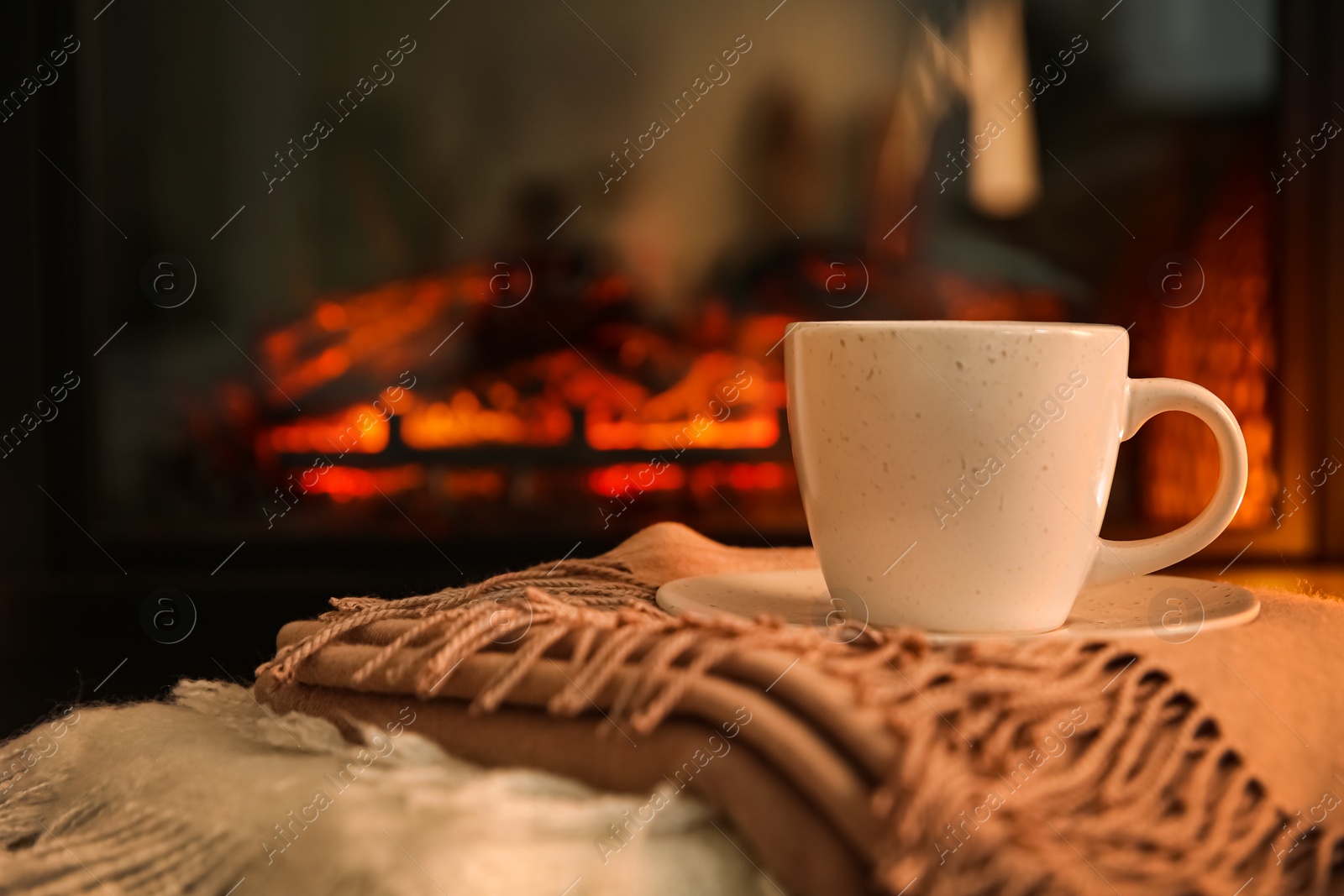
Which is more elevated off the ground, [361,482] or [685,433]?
[361,482]

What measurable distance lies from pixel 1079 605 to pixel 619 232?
1.05m

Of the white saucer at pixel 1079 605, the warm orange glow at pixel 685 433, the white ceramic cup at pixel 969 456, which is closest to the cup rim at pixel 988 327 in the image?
the white ceramic cup at pixel 969 456

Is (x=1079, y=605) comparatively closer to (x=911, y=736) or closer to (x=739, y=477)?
(x=911, y=736)

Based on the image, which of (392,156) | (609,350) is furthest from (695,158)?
(392,156)

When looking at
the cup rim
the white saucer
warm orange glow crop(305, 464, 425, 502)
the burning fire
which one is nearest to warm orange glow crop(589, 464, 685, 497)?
the burning fire

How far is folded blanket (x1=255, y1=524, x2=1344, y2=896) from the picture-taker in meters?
0.25

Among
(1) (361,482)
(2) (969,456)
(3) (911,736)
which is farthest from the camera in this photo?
(1) (361,482)

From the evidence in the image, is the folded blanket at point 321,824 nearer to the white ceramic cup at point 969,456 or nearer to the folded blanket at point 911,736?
the folded blanket at point 911,736

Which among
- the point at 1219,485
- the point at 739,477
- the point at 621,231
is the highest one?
the point at 621,231

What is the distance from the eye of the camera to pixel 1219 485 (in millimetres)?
431

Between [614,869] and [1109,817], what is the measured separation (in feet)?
0.41

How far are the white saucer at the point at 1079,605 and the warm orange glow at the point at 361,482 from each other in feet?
3.15

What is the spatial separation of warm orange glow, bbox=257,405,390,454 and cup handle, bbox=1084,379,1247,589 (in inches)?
43.5

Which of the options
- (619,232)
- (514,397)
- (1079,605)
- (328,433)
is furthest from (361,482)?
(1079,605)
